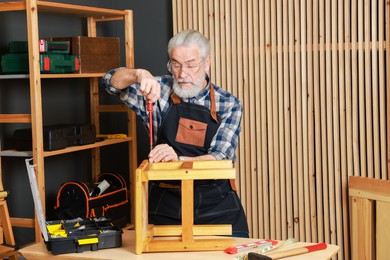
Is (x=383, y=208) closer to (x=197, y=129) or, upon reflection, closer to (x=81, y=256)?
(x=197, y=129)

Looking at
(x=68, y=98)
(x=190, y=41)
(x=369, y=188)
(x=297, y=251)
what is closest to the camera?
(x=297, y=251)

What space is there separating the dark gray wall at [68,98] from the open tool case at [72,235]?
1885 mm

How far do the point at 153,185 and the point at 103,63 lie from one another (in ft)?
→ 5.65

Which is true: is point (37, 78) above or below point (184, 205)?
above

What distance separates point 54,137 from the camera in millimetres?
4730

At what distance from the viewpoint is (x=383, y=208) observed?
4.79m

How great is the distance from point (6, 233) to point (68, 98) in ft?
4.66

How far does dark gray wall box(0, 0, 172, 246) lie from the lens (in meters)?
5.11

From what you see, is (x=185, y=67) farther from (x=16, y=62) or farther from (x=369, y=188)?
(x=369, y=188)

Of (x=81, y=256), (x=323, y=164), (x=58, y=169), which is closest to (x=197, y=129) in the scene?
(x=81, y=256)

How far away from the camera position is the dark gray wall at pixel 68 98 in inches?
201

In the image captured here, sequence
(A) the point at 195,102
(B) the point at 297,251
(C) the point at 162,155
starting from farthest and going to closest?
(A) the point at 195,102
(C) the point at 162,155
(B) the point at 297,251

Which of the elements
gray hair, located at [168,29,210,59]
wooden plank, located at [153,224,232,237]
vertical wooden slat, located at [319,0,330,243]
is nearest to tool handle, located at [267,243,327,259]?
wooden plank, located at [153,224,232,237]

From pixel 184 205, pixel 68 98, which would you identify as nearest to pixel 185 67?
pixel 184 205
